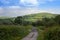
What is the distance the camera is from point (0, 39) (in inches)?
786

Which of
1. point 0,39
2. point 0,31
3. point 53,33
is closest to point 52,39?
point 53,33

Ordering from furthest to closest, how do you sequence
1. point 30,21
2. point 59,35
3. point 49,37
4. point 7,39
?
point 30,21, point 7,39, point 49,37, point 59,35

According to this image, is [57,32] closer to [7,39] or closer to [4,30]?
[7,39]

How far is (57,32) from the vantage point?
47.6 feet

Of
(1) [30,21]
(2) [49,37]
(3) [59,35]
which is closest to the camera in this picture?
(3) [59,35]

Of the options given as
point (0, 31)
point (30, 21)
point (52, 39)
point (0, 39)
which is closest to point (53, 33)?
point (52, 39)

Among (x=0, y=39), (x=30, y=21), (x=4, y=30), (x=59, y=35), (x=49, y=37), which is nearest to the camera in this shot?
(x=59, y=35)

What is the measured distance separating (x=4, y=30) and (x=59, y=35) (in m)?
10.1

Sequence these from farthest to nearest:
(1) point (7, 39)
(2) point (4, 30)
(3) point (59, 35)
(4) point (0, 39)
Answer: (2) point (4, 30), (1) point (7, 39), (4) point (0, 39), (3) point (59, 35)

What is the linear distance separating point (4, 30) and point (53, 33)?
30.4 feet

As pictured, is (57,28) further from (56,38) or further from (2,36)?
(2,36)

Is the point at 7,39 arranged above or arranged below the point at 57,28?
below

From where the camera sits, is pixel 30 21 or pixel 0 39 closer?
pixel 0 39

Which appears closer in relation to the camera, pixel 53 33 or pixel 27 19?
pixel 53 33
